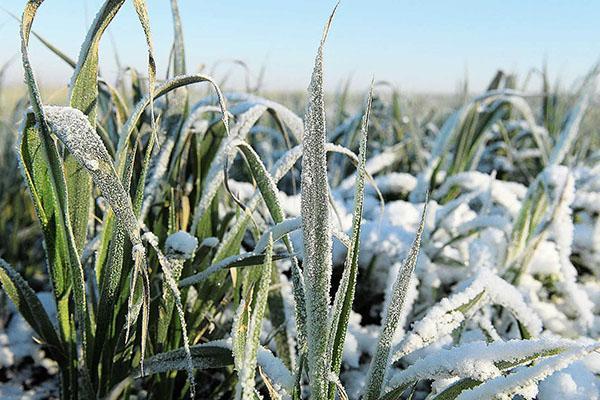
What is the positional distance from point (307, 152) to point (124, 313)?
14.4 inches

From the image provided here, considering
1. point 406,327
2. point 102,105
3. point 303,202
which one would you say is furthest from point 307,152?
point 102,105

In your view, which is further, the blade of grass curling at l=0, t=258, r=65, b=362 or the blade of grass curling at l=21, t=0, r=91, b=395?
the blade of grass curling at l=0, t=258, r=65, b=362

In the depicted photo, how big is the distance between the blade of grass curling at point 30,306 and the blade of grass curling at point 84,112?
86 millimetres

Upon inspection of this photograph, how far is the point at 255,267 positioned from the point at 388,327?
219 mm

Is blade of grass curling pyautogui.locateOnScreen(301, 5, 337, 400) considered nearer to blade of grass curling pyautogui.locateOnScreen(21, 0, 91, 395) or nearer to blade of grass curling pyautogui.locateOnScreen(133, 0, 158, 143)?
blade of grass curling pyautogui.locateOnScreen(133, 0, 158, 143)

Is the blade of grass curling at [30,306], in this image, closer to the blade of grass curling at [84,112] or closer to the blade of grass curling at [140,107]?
the blade of grass curling at [84,112]

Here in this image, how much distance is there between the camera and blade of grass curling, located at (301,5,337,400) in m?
0.52

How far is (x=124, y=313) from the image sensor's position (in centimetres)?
74

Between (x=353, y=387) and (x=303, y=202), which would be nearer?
(x=303, y=202)

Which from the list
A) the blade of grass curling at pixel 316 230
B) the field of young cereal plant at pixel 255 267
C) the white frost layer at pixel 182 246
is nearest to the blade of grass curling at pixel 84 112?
the field of young cereal plant at pixel 255 267

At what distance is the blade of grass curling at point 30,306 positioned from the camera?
718 mm

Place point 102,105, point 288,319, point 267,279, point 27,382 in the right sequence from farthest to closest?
1. point 102,105
2. point 27,382
3. point 288,319
4. point 267,279

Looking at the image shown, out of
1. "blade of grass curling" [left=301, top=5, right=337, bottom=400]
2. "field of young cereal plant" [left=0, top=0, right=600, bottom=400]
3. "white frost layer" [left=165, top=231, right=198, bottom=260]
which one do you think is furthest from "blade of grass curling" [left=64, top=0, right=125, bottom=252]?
"blade of grass curling" [left=301, top=5, right=337, bottom=400]

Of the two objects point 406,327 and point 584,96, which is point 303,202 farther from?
point 584,96
